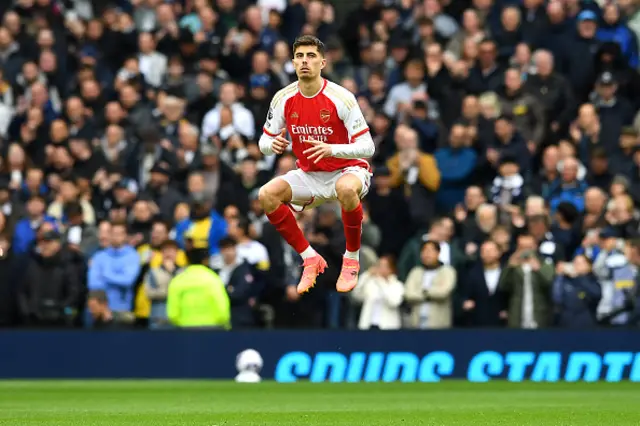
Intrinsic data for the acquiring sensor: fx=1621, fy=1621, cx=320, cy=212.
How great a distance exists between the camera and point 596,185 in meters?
21.4

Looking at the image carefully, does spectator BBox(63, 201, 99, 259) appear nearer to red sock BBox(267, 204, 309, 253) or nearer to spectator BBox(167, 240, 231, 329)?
spectator BBox(167, 240, 231, 329)

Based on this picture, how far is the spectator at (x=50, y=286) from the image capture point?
21109mm

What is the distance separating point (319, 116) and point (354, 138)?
37cm

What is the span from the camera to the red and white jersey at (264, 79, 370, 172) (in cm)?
1438

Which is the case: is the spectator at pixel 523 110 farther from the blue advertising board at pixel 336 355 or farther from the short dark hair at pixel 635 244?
the blue advertising board at pixel 336 355

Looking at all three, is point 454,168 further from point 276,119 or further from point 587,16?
point 276,119

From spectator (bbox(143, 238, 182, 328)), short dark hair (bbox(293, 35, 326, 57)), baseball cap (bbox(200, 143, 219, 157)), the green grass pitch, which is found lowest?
the green grass pitch

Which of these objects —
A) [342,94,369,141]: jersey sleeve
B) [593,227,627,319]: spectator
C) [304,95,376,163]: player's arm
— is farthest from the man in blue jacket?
[342,94,369,141]: jersey sleeve

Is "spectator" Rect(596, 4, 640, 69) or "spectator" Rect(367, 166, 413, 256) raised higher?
"spectator" Rect(596, 4, 640, 69)

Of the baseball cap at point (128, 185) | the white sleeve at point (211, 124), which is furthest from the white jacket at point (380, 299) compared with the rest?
the baseball cap at point (128, 185)

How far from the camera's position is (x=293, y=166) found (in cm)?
2142

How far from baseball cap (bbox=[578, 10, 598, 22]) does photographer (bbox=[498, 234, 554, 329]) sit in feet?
13.4

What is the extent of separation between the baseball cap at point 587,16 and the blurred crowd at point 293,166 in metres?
0.07

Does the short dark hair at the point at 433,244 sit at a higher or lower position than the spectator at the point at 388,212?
lower
